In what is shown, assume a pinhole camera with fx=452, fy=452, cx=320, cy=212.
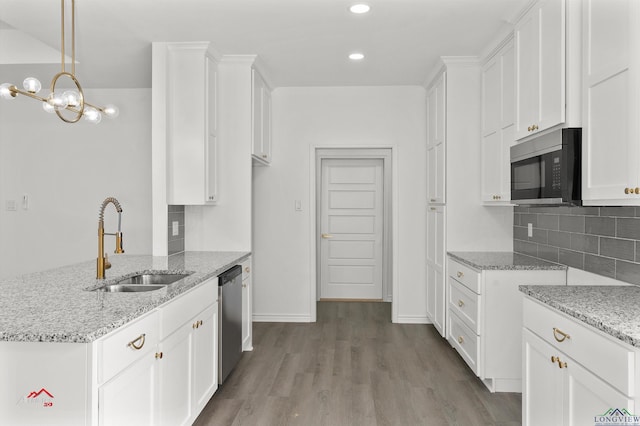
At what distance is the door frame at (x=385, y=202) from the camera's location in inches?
190

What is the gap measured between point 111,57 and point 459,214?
3303mm

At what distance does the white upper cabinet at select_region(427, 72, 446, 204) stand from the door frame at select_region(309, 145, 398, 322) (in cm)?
39

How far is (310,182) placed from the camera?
16.0 ft

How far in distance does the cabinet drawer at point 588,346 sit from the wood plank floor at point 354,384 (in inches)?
37.8

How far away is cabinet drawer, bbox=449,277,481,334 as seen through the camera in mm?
3140

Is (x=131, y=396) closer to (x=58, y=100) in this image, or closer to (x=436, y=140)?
(x=58, y=100)

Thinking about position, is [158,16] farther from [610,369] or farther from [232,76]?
[610,369]

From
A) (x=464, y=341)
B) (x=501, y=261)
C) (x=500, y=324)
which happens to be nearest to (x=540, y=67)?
(x=501, y=261)

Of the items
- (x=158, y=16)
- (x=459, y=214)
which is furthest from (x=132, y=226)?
(x=459, y=214)

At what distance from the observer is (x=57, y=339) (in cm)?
144

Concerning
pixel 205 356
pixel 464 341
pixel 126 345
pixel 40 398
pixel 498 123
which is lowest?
pixel 464 341

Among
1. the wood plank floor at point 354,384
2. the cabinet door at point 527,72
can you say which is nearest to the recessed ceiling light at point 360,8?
the cabinet door at point 527,72

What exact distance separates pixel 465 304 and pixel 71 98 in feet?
9.60

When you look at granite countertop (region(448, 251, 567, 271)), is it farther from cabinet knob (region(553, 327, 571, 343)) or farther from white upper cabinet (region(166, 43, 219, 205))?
white upper cabinet (region(166, 43, 219, 205))
